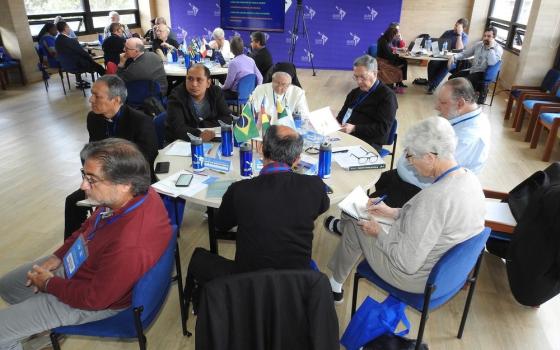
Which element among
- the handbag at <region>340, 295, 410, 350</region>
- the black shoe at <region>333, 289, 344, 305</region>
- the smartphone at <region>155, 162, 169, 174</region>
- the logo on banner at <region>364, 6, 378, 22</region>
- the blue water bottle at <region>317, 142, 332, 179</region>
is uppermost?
the logo on banner at <region>364, 6, 378, 22</region>

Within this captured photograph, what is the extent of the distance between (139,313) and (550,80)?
6.87 m

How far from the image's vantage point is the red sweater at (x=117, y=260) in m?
1.58

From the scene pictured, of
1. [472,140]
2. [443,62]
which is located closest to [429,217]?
[472,140]

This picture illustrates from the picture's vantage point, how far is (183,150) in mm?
2854

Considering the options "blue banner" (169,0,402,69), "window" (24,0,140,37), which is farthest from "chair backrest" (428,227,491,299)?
"window" (24,0,140,37)

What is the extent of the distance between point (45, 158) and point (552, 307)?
522 cm

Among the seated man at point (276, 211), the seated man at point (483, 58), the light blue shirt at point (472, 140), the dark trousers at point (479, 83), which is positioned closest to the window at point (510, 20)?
the seated man at point (483, 58)

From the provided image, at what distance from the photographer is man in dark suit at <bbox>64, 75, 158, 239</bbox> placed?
277 cm

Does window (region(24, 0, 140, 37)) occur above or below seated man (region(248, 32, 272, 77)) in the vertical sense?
above

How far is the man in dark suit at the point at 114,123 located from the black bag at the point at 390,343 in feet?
6.37

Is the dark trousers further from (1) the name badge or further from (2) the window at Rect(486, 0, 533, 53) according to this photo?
(1) the name badge

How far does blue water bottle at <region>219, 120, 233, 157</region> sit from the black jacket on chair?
152 cm

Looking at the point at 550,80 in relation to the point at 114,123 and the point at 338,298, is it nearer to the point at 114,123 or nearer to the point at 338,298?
the point at 338,298

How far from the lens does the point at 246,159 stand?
2.36 meters
